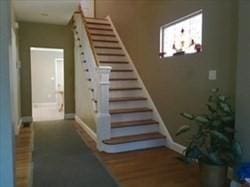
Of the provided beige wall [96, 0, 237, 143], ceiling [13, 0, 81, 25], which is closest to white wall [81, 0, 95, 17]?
ceiling [13, 0, 81, 25]

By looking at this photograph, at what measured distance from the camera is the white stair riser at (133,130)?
13.2ft

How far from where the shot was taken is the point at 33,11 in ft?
18.1

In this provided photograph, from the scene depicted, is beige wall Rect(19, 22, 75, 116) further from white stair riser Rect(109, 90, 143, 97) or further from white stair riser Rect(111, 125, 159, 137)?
white stair riser Rect(111, 125, 159, 137)

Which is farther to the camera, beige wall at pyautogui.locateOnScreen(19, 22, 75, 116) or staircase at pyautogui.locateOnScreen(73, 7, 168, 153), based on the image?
beige wall at pyautogui.locateOnScreen(19, 22, 75, 116)

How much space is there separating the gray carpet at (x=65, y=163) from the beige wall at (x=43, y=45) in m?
1.89

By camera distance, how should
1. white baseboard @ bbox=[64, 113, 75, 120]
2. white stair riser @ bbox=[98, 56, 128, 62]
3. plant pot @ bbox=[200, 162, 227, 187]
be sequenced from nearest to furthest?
plant pot @ bbox=[200, 162, 227, 187] < white stair riser @ bbox=[98, 56, 128, 62] < white baseboard @ bbox=[64, 113, 75, 120]

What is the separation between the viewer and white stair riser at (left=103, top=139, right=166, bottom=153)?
3.76m

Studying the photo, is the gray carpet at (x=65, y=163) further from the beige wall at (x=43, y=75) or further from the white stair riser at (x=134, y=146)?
the beige wall at (x=43, y=75)

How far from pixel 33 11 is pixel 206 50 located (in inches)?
162

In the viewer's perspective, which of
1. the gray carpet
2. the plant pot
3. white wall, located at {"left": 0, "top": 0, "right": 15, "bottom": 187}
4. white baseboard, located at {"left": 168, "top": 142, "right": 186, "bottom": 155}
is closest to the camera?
white wall, located at {"left": 0, "top": 0, "right": 15, "bottom": 187}

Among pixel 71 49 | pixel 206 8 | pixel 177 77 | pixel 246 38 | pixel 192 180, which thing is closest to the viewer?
pixel 246 38

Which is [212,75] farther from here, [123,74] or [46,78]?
[46,78]

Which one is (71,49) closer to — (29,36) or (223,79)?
(29,36)

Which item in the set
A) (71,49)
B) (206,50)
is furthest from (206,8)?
(71,49)
